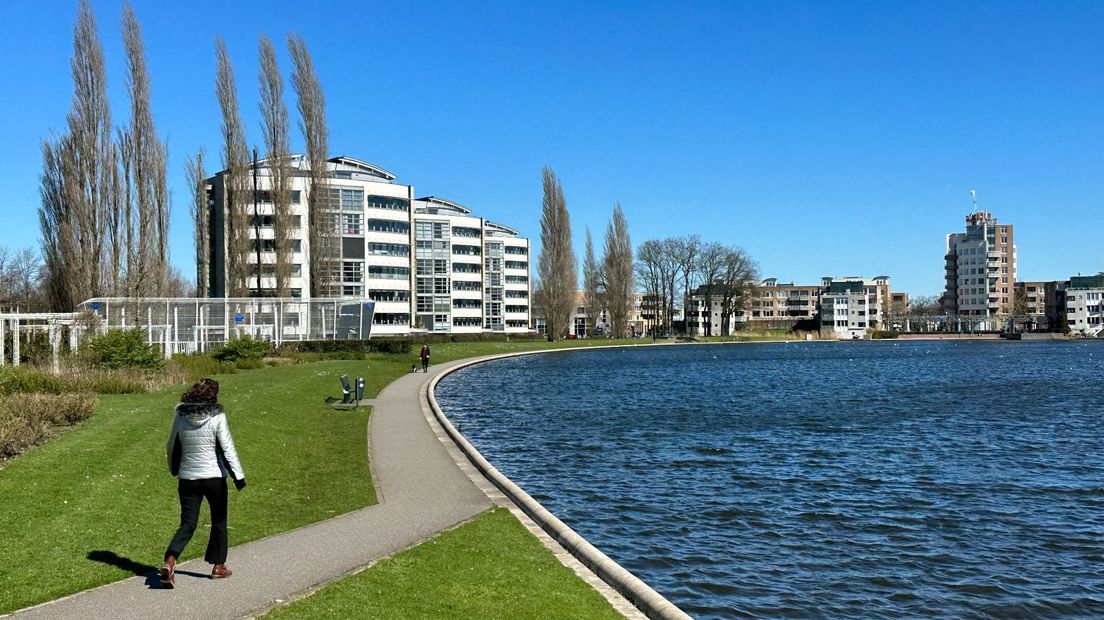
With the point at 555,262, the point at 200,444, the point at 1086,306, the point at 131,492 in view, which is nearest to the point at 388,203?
the point at 555,262

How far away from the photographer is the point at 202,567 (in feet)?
35.5

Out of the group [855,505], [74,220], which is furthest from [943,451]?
[74,220]

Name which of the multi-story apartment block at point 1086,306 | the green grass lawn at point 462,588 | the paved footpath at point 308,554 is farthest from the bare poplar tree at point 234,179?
the multi-story apartment block at point 1086,306

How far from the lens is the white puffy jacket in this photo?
Result: 392 inches

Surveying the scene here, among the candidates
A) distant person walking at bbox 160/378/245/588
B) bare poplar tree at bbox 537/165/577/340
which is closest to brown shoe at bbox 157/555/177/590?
distant person walking at bbox 160/378/245/588

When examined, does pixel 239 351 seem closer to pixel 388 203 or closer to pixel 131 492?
pixel 131 492

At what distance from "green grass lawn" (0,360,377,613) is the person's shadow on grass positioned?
0.04 ft

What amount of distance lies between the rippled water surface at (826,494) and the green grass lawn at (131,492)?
13.9ft

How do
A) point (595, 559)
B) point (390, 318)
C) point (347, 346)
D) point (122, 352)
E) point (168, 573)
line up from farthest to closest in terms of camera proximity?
point (390, 318) → point (347, 346) → point (122, 352) → point (595, 559) → point (168, 573)

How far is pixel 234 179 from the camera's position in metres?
70.6

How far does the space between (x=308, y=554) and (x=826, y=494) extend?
1170 centimetres

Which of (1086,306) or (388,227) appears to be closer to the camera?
(388,227)

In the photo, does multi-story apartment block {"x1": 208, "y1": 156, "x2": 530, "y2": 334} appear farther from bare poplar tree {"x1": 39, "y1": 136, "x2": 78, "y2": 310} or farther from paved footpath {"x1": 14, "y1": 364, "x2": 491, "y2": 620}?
paved footpath {"x1": 14, "y1": 364, "x2": 491, "y2": 620}

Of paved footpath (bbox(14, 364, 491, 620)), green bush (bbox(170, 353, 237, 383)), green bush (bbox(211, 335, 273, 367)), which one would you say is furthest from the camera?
green bush (bbox(211, 335, 273, 367))
